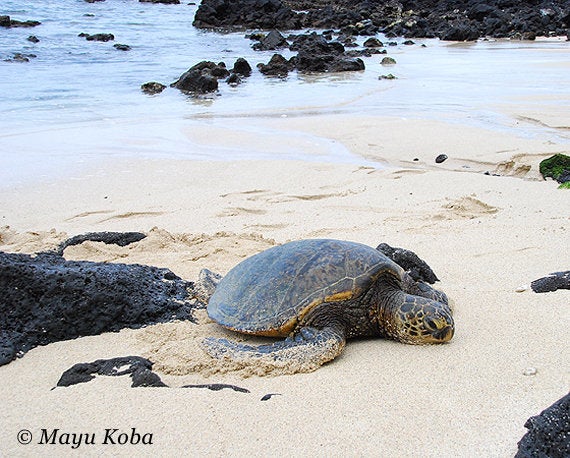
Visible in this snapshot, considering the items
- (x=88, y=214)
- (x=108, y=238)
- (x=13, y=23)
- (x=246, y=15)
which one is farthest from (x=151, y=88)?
(x=246, y=15)

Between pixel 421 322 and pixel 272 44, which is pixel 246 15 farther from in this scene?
→ pixel 421 322

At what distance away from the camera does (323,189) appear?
6066 mm

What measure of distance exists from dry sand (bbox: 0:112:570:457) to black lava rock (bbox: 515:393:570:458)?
6.0 inches

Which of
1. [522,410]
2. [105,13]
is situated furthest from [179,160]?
[105,13]

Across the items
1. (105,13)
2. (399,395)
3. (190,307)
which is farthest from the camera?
(105,13)

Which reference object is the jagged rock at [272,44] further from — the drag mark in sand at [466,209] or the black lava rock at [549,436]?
the black lava rock at [549,436]

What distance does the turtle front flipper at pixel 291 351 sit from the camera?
271cm

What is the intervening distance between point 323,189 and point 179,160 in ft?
6.99

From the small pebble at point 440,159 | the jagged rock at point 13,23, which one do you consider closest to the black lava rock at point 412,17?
the jagged rock at point 13,23

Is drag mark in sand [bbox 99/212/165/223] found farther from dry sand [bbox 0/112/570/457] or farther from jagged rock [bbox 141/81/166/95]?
jagged rock [bbox 141/81/166/95]

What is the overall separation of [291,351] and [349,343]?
1.38ft

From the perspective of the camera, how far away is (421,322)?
2.82 m

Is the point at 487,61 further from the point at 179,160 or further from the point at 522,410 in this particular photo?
the point at 522,410

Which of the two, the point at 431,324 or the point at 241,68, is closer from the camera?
the point at 431,324
